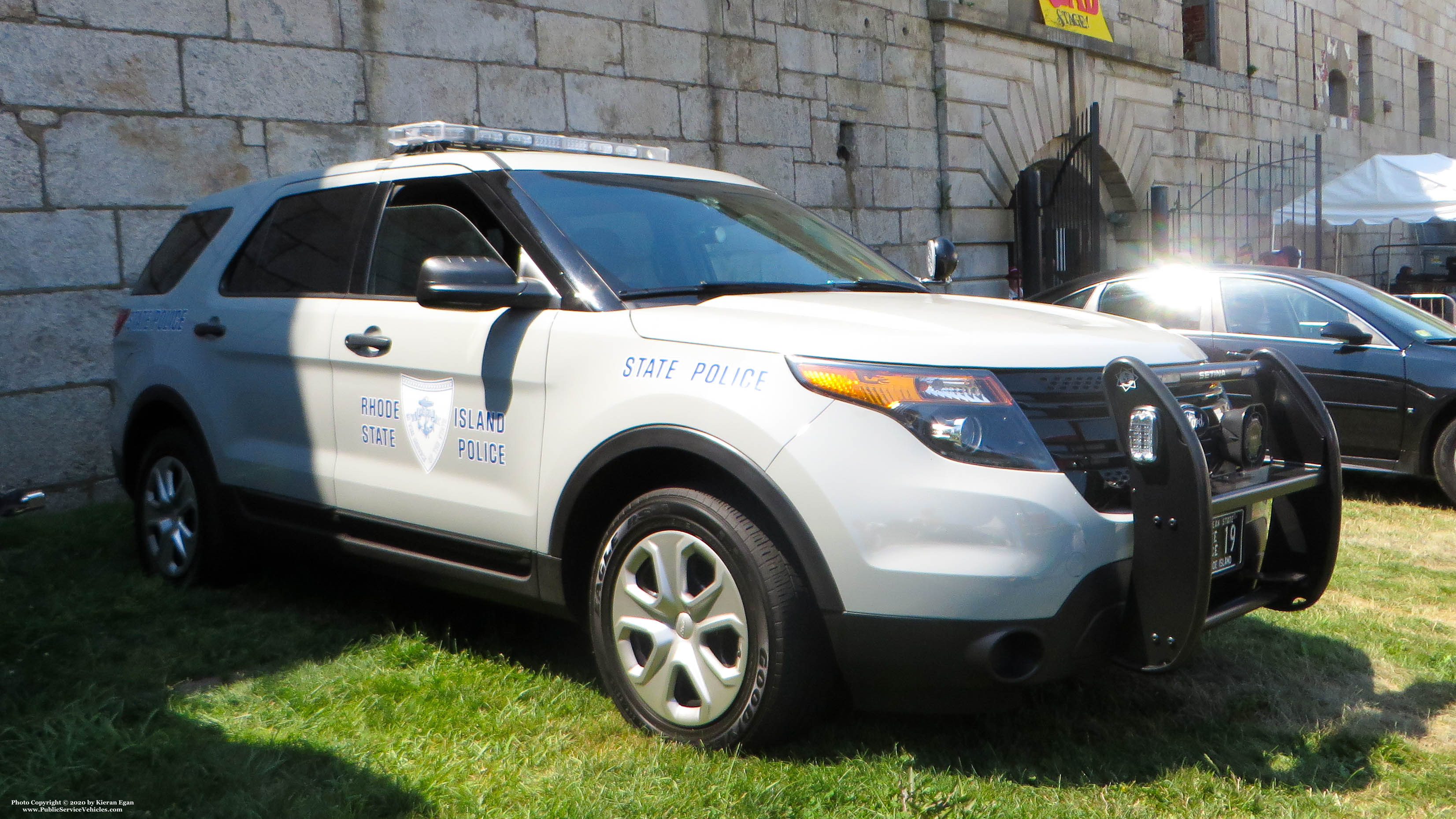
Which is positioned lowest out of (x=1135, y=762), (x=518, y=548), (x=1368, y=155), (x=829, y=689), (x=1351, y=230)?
(x=1135, y=762)

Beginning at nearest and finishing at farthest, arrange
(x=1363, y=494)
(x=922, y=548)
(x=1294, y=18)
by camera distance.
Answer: (x=922, y=548) < (x=1363, y=494) < (x=1294, y=18)

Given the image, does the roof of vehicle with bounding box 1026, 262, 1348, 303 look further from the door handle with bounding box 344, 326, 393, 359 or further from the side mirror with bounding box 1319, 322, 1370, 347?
the door handle with bounding box 344, 326, 393, 359

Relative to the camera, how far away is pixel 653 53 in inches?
400

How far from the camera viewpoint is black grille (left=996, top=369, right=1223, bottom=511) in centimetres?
297

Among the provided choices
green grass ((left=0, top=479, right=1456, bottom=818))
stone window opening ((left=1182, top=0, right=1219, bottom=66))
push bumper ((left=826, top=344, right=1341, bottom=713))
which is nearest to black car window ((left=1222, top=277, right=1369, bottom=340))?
green grass ((left=0, top=479, right=1456, bottom=818))

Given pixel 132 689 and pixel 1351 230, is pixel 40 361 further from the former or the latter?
pixel 1351 230

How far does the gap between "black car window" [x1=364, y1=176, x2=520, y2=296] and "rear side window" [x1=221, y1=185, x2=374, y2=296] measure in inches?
7.0

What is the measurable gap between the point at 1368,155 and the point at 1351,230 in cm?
176

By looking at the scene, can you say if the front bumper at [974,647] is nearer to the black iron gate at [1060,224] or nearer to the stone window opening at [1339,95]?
the black iron gate at [1060,224]

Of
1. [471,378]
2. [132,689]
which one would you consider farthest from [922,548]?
[132,689]

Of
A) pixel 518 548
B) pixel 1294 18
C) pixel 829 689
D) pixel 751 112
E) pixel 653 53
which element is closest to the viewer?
pixel 829 689

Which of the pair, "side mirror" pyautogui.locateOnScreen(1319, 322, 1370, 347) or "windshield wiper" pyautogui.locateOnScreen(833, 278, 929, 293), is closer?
"windshield wiper" pyautogui.locateOnScreen(833, 278, 929, 293)

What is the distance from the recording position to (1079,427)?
3.04 metres

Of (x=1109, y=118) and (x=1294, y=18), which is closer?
(x=1109, y=118)
